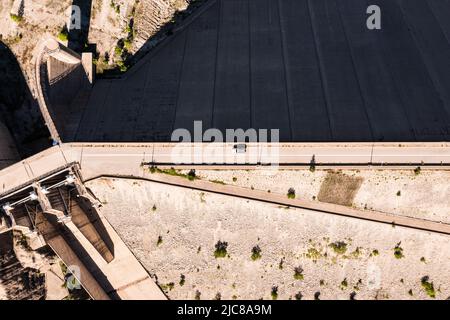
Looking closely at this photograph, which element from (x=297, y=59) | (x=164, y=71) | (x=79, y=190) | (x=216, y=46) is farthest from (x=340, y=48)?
(x=79, y=190)

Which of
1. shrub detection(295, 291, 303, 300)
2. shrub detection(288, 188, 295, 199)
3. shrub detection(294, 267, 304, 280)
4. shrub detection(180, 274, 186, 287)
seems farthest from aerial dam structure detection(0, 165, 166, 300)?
shrub detection(288, 188, 295, 199)

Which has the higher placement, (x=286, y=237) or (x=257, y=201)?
(x=257, y=201)

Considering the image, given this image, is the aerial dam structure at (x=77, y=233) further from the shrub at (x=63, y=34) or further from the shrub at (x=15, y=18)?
the shrub at (x=15, y=18)

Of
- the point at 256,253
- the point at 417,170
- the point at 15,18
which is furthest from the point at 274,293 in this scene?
the point at 15,18

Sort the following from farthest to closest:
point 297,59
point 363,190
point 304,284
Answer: point 297,59 → point 304,284 → point 363,190

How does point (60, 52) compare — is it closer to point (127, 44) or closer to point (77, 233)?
point (127, 44)

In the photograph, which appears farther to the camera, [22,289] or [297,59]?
[297,59]

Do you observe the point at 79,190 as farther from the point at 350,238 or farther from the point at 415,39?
the point at 415,39

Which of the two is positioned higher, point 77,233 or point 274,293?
point 77,233
